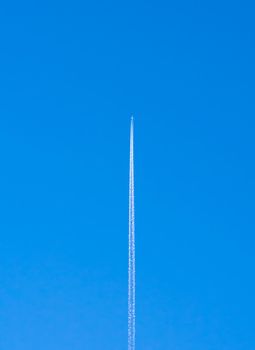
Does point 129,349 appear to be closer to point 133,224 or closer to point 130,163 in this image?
point 133,224

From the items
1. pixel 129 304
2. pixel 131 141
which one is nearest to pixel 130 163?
pixel 131 141

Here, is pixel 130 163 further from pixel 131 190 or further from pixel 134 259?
pixel 134 259

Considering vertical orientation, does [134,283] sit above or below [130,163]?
below

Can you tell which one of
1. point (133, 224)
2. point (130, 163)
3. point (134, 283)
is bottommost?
point (134, 283)

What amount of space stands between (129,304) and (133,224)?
4.04ft

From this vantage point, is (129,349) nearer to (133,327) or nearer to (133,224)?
(133,327)

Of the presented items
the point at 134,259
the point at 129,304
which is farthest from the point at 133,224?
the point at 129,304

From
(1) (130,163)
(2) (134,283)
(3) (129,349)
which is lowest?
(3) (129,349)

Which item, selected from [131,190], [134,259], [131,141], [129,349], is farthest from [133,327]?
[131,141]

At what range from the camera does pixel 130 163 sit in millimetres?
11320

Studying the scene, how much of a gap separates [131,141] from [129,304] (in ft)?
8.28

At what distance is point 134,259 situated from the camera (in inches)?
437

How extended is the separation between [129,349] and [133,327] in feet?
1.10

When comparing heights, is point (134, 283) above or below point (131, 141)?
below
